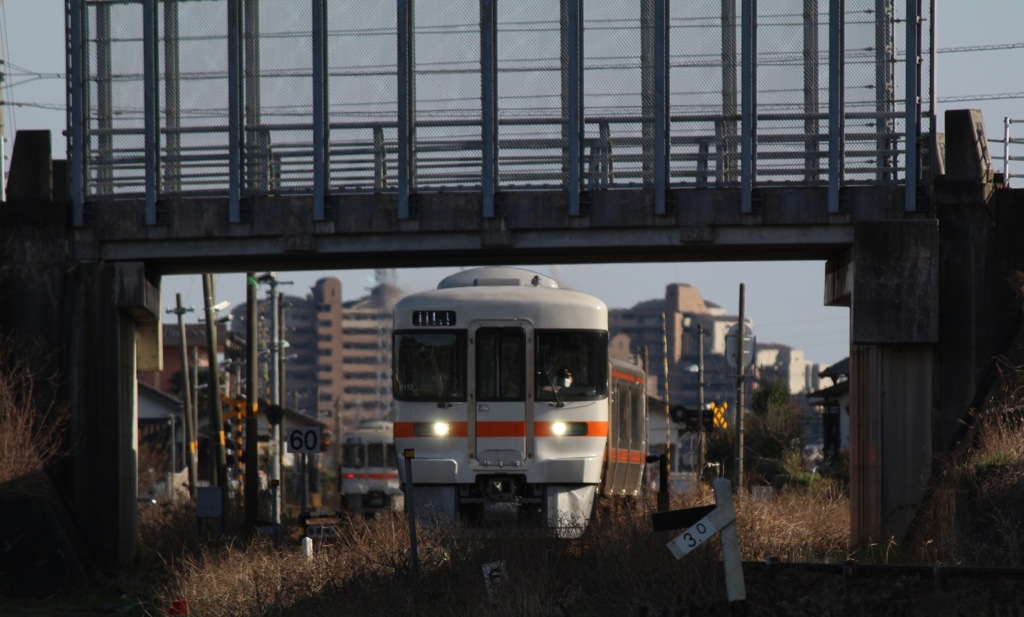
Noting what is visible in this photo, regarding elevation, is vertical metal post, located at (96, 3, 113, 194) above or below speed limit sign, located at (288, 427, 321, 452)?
above

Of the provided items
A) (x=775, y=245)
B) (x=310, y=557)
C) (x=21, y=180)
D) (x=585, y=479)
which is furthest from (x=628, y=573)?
(x=21, y=180)

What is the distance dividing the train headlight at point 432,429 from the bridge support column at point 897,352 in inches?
212

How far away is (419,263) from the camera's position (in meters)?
23.5

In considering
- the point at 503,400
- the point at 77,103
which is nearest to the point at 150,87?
the point at 77,103

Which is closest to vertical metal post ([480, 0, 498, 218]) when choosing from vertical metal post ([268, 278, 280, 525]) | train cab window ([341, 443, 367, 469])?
A: vertical metal post ([268, 278, 280, 525])

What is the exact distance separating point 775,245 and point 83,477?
386 inches

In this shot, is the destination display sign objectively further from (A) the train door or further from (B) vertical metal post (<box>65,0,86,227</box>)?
(B) vertical metal post (<box>65,0,86,227</box>)

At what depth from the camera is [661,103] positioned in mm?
21203

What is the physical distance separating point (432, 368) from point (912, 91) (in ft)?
23.7

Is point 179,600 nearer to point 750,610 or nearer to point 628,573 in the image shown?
point 628,573

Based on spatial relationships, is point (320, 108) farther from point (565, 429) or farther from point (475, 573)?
point (475, 573)

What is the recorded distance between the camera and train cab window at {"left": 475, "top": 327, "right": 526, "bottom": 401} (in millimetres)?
19594

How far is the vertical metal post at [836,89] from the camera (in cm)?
2092

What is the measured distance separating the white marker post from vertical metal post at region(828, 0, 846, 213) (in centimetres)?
1013
